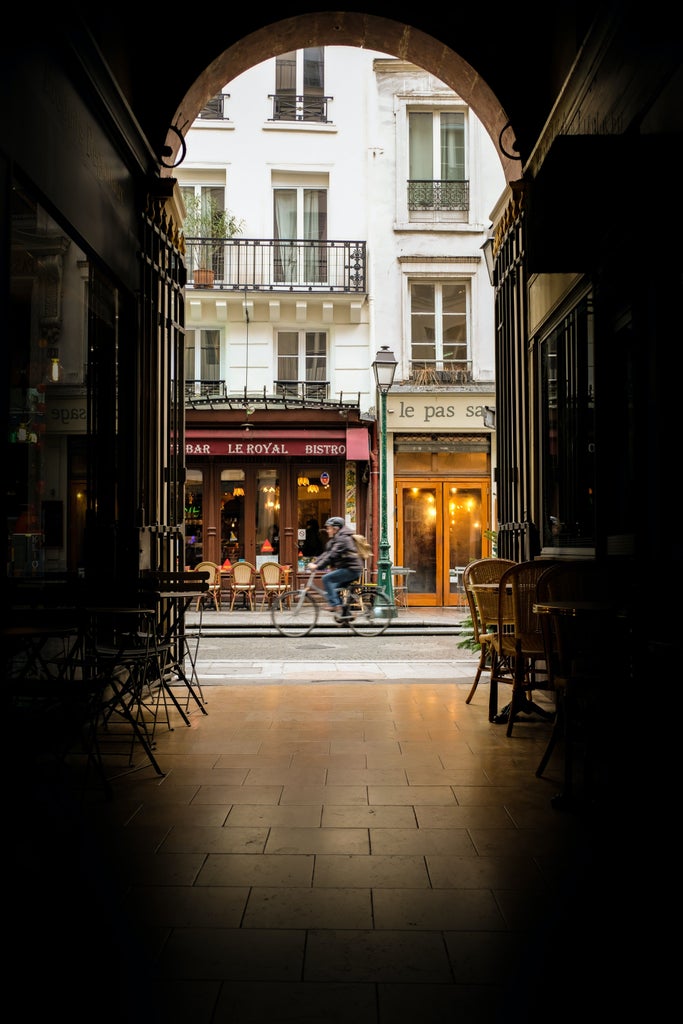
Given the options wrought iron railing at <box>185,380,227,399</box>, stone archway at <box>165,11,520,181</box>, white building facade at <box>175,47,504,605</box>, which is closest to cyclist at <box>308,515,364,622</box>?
white building facade at <box>175,47,504,605</box>

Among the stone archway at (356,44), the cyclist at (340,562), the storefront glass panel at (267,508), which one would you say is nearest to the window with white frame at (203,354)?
the storefront glass panel at (267,508)

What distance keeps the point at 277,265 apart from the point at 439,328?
358 cm

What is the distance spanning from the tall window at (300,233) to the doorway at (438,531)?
474 centimetres

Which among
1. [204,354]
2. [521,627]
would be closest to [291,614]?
[204,354]

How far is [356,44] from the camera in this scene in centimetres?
757

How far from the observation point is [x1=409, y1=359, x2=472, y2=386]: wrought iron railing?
1664cm

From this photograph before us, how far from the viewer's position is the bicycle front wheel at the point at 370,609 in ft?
39.7

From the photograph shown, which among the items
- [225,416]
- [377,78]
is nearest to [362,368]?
[225,416]

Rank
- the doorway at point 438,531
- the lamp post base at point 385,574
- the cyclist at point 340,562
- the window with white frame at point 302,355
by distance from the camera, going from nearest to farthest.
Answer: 1. the cyclist at point 340,562
2. the lamp post base at point 385,574
3. the doorway at point 438,531
4. the window with white frame at point 302,355

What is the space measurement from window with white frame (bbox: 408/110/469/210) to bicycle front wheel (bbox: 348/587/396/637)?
8829 millimetres

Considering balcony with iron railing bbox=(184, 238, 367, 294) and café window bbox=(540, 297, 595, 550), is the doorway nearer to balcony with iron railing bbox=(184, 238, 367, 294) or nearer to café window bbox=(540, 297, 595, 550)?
balcony with iron railing bbox=(184, 238, 367, 294)

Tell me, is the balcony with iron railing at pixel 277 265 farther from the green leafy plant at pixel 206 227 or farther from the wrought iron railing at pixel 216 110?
the wrought iron railing at pixel 216 110

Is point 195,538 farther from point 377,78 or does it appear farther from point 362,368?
point 377,78

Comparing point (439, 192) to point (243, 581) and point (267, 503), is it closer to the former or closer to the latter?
point (267, 503)
